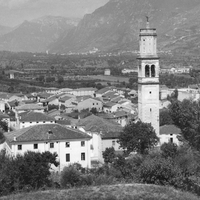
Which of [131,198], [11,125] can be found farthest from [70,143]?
[11,125]

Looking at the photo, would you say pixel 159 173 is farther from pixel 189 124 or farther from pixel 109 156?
pixel 189 124

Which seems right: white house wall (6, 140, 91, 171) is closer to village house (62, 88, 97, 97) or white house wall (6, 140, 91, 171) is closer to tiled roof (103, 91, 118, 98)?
tiled roof (103, 91, 118, 98)

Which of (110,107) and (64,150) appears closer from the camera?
(64,150)

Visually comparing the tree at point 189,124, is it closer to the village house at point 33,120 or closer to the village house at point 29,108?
the village house at point 33,120

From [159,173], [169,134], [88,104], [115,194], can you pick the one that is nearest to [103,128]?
[169,134]

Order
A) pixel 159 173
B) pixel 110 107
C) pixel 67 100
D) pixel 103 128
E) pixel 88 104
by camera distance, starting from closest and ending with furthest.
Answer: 1. pixel 159 173
2. pixel 103 128
3. pixel 110 107
4. pixel 88 104
5. pixel 67 100

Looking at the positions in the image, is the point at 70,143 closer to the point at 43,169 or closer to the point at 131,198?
the point at 43,169

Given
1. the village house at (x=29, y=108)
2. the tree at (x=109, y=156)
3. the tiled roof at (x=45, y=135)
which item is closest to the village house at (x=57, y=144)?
the tiled roof at (x=45, y=135)
